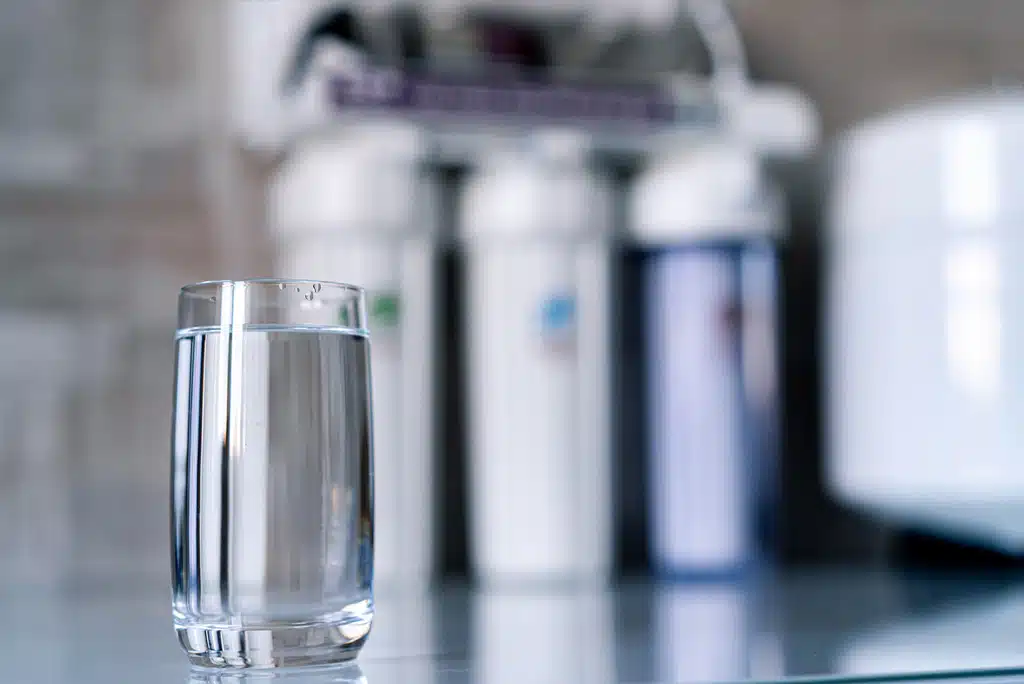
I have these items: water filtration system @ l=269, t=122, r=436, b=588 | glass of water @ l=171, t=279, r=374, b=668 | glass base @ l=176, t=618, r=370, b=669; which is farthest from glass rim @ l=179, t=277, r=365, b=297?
water filtration system @ l=269, t=122, r=436, b=588

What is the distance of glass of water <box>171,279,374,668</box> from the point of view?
376mm

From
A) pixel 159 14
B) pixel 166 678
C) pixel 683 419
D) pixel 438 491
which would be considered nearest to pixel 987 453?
pixel 683 419

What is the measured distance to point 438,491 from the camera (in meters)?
0.74

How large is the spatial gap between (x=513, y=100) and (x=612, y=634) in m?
0.33

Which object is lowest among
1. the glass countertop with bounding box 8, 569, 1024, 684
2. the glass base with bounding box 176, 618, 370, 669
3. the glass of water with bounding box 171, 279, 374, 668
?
the glass countertop with bounding box 8, 569, 1024, 684

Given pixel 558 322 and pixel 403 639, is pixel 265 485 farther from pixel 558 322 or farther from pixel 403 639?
pixel 558 322

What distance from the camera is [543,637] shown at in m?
0.49

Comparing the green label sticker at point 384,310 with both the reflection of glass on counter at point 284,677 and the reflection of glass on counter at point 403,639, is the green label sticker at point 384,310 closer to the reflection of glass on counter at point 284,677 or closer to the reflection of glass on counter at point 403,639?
the reflection of glass on counter at point 403,639

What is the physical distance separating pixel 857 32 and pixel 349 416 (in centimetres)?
65

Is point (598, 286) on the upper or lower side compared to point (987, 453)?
upper

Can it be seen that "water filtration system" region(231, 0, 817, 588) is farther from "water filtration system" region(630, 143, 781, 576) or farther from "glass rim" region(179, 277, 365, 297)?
"glass rim" region(179, 277, 365, 297)

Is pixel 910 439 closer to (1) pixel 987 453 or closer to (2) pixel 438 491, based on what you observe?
(1) pixel 987 453

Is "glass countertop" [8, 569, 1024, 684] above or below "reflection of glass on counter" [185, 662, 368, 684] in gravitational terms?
below

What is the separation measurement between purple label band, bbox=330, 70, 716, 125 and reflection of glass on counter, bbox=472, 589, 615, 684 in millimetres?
279
